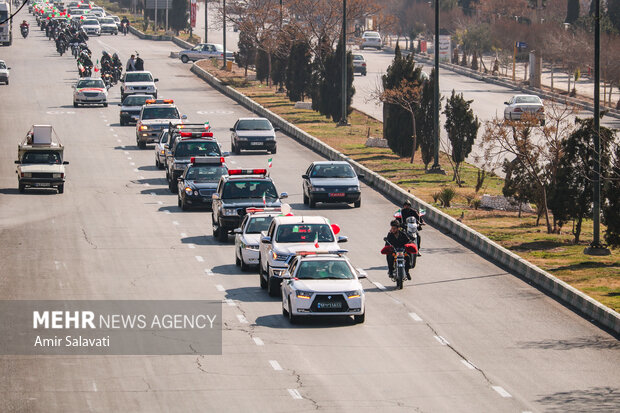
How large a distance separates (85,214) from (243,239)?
12198mm

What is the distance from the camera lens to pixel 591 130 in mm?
37625

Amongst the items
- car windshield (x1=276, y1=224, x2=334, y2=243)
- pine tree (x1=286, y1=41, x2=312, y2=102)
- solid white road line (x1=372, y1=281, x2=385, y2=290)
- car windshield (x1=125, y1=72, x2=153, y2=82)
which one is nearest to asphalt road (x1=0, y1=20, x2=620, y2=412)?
solid white road line (x1=372, y1=281, x2=385, y2=290)

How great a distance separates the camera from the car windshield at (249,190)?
128 feet

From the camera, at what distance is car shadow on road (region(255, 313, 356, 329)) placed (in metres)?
27.0

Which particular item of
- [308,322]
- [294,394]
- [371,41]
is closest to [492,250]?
[308,322]

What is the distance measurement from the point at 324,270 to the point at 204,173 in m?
17.3

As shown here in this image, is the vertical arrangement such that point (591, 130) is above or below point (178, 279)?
above

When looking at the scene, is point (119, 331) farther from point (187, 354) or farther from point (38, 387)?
point (38, 387)

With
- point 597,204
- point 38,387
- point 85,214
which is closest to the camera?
point 38,387

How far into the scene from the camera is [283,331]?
26391mm

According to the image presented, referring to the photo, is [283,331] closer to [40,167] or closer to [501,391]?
[501,391]

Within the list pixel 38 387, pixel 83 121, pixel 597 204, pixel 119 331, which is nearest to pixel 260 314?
pixel 119 331

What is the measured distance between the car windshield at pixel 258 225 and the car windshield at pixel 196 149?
15124mm

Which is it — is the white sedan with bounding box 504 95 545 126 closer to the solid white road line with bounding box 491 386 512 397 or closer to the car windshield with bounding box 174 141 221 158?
the car windshield with bounding box 174 141 221 158
